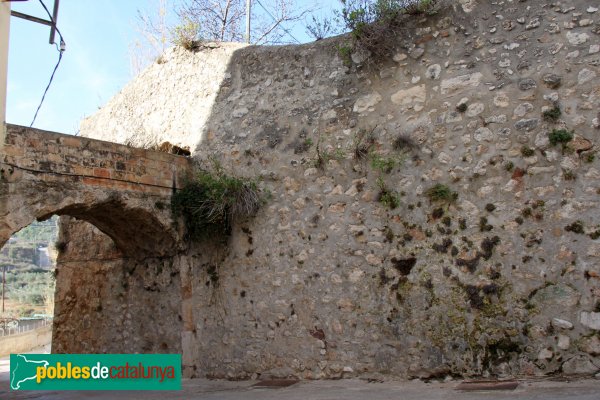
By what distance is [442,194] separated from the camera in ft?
19.4

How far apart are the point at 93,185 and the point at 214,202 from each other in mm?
1411

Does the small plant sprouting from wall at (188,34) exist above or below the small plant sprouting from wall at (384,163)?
above

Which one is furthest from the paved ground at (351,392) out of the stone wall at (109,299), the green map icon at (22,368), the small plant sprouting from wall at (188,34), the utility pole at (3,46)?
the small plant sprouting from wall at (188,34)

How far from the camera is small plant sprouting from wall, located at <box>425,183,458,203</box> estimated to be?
5.91m

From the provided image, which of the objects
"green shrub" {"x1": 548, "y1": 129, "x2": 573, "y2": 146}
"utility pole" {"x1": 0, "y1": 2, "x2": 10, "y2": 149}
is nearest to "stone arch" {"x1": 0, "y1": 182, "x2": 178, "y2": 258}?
"utility pole" {"x1": 0, "y1": 2, "x2": 10, "y2": 149}

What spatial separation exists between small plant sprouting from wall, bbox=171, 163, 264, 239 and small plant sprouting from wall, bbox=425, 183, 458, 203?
7.02 feet

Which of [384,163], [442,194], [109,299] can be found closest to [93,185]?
[109,299]

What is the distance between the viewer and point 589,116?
5.46m

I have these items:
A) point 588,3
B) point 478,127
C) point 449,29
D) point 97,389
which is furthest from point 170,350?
point 588,3

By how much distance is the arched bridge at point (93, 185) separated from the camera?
5992 millimetres

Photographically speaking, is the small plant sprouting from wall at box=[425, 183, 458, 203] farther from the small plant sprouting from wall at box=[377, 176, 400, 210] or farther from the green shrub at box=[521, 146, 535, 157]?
the green shrub at box=[521, 146, 535, 157]

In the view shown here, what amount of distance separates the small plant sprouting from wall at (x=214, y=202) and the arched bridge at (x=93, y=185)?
0.71 feet

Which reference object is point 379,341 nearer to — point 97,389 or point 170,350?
point 170,350

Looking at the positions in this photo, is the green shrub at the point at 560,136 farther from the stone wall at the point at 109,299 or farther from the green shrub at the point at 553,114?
the stone wall at the point at 109,299
